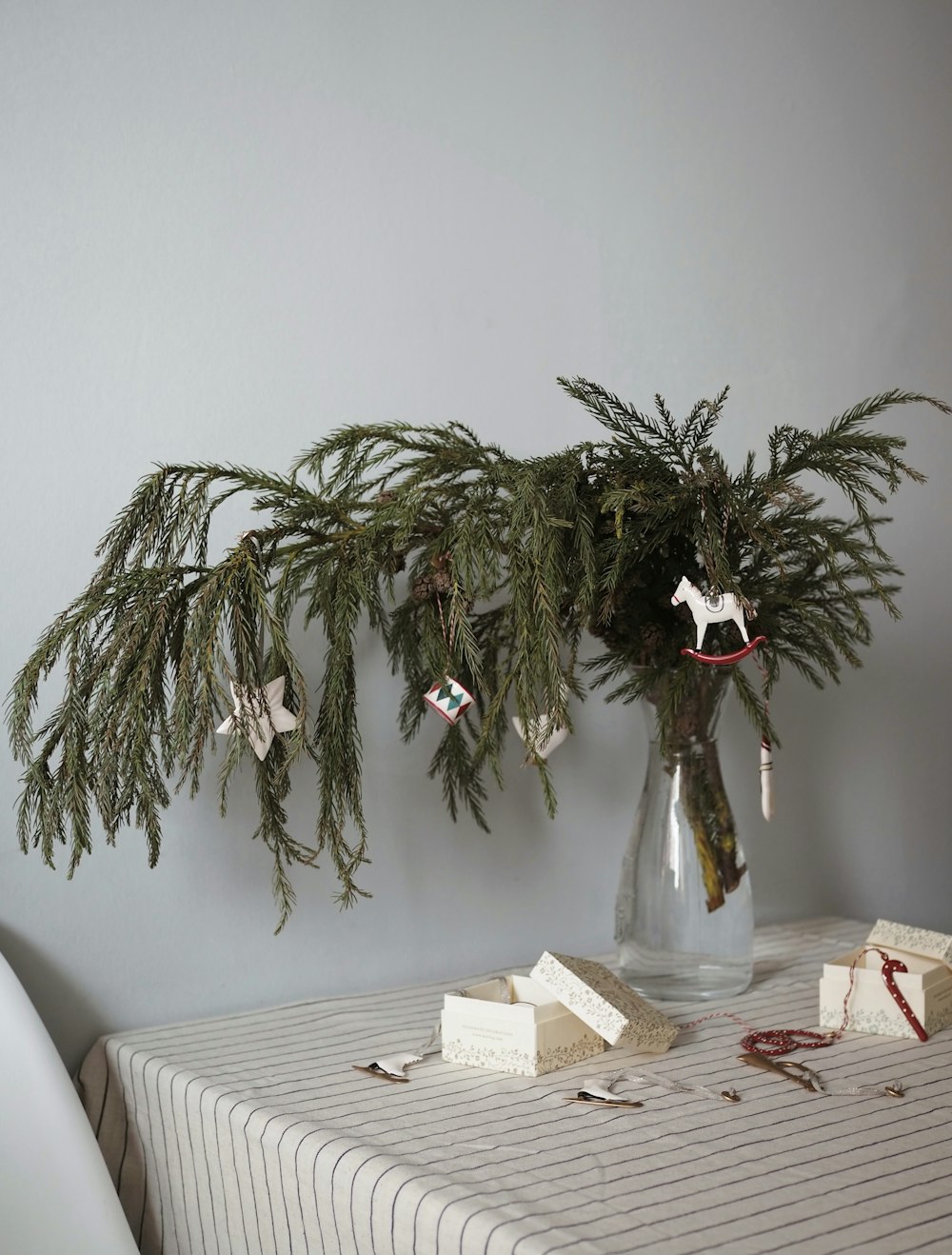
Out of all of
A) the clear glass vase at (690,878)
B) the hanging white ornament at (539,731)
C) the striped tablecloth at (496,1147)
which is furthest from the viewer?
the clear glass vase at (690,878)

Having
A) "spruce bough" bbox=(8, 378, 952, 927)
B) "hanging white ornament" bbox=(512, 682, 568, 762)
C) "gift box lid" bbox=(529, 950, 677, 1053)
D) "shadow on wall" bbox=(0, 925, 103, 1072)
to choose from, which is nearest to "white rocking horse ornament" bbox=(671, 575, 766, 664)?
"spruce bough" bbox=(8, 378, 952, 927)

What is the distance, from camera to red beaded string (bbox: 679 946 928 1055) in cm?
105

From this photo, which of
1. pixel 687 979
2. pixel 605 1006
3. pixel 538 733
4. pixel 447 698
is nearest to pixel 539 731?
pixel 538 733

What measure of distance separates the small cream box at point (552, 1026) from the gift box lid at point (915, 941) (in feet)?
0.95

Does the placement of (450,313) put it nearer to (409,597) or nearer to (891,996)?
(409,597)

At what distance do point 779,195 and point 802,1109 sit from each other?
1.30m

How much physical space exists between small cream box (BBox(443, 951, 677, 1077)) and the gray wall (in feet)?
1.06

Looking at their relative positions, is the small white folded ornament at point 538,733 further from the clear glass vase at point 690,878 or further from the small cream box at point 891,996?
the small cream box at point 891,996

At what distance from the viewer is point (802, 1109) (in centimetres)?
91

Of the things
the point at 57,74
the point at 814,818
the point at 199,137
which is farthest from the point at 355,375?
the point at 814,818

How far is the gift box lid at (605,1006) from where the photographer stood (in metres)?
0.98

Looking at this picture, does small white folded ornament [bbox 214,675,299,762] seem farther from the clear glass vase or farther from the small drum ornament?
the clear glass vase

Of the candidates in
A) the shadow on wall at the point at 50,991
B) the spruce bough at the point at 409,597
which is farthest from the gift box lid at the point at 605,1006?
the shadow on wall at the point at 50,991

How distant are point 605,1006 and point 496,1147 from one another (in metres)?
0.18
